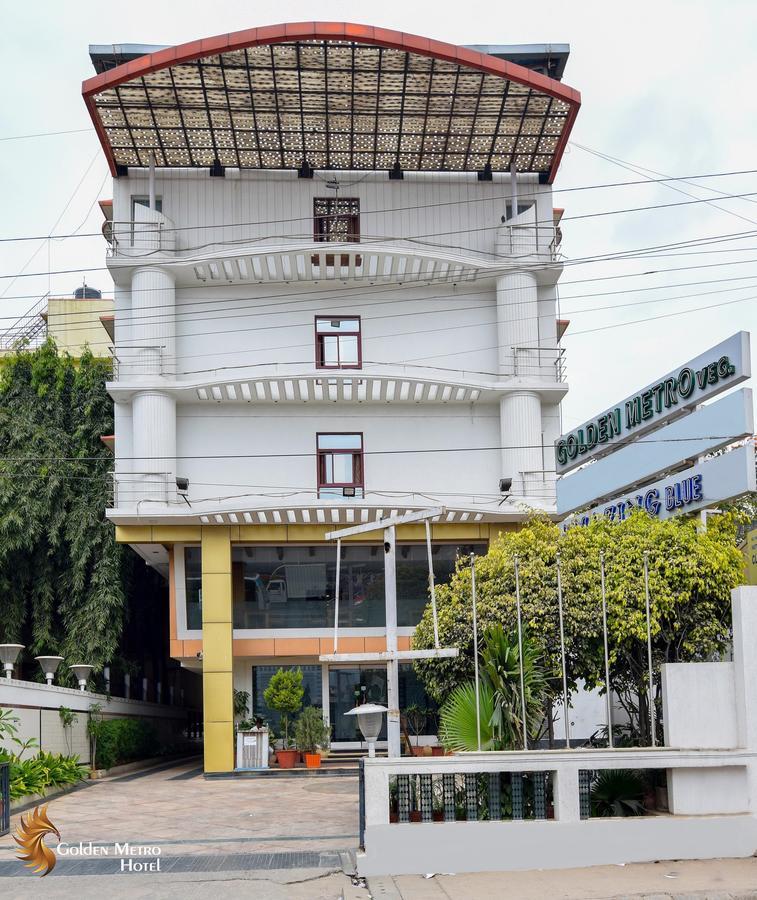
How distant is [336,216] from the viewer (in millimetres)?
32438

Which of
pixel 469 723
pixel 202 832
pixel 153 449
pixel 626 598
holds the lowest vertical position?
pixel 202 832

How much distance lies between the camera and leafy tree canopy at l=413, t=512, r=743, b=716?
1571 cm

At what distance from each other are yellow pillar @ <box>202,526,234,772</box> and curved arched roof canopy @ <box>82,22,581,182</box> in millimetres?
10955

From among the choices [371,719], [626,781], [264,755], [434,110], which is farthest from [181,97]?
[626,781]

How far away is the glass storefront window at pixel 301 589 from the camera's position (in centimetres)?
3088

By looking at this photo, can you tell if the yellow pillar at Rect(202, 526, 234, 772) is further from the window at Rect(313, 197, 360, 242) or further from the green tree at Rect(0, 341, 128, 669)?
the window at Rect(313, 197, 360, 242)

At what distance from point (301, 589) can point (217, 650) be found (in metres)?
2.92

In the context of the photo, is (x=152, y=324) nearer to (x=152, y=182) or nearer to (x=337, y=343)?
(x=152, y=182)

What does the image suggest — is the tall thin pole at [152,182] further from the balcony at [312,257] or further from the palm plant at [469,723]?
the palm plant at [469,723]

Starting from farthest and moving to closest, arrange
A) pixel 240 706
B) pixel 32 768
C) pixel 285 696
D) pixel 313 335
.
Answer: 1. pixel 313 335
2. pixel 240 706
3. pixel 285 696
4. pixel 32 768

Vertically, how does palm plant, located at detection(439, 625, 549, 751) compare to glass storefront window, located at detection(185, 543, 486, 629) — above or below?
below

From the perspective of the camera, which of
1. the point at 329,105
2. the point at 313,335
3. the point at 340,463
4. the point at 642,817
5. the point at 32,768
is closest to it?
the point at 642,817

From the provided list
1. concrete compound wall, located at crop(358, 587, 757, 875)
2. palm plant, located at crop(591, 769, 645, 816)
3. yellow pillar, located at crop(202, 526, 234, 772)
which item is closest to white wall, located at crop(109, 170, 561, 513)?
yellow pillar, located at crop(202, 526, 234, 772)

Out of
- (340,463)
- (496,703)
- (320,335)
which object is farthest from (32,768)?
(320,335)
